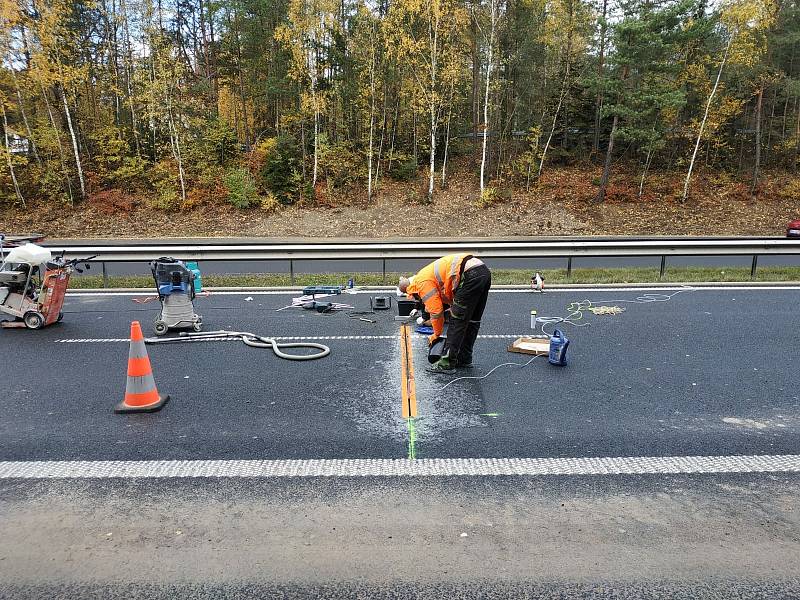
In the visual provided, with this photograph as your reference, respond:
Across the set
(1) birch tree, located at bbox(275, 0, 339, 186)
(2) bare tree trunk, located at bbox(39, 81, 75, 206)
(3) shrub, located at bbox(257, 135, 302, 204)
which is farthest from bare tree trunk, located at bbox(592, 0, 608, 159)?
(2) bare tree trunk, located at bbox(39, 81, 75, 206)

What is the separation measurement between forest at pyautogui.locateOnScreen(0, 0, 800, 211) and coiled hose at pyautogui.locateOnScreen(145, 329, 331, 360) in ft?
64.0

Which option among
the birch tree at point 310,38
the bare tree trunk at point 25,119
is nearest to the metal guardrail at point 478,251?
the birch tree at point 310,38

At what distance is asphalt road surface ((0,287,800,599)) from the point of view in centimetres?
284

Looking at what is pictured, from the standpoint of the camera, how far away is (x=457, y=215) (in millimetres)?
25688

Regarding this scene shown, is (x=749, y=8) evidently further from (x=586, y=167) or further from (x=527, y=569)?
(x=527, y=569)

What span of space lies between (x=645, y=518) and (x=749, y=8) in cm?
3096

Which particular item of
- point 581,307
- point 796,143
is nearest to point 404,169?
point 581,307

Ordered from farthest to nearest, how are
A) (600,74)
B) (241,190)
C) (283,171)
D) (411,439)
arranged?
(600,74)
(283,171)
(241,190)
(411,439)

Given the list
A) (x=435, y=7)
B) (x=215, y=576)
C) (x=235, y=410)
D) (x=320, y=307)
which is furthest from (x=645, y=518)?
(x=435, y=7)

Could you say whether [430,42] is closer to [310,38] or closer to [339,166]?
[310,38]

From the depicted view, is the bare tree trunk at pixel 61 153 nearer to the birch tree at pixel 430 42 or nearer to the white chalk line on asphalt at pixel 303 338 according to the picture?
the birch tree at pixel 430 42

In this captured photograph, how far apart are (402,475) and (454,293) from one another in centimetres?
270

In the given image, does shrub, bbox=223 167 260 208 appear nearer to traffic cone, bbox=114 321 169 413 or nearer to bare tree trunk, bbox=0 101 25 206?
bare tree trunk, bbox=0 101 25 206

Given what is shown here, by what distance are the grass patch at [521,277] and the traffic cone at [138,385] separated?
6.32m
